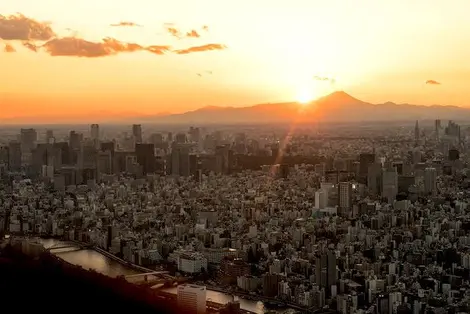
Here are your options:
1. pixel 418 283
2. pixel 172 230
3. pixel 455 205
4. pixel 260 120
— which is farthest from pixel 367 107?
pixel 418 283

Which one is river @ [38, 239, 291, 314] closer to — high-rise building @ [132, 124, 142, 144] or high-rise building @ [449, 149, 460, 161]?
high-rise building @ [449, 149, 460, 161]

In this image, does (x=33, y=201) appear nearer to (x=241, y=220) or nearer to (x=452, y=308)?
(x=241, y=220)

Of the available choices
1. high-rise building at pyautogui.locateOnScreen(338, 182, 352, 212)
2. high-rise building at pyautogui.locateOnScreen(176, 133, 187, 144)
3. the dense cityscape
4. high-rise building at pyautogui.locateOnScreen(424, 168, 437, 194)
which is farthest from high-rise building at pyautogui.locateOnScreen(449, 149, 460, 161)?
high-rise building at pyautogui.locateOnScreen(176, 133, 187, 144)

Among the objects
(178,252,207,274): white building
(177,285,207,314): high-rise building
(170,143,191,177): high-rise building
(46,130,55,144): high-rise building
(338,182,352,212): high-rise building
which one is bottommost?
(178,252,207,274): white building

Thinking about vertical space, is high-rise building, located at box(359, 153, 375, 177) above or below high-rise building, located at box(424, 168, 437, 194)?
above

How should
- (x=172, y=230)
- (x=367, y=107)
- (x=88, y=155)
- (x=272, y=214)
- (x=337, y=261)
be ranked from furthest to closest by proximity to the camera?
(x=367, y=107)
(x=88, y=155)
(x=272, y=214)
(x=172, y=230)
(x=337, y=261)

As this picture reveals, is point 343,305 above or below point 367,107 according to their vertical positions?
below
